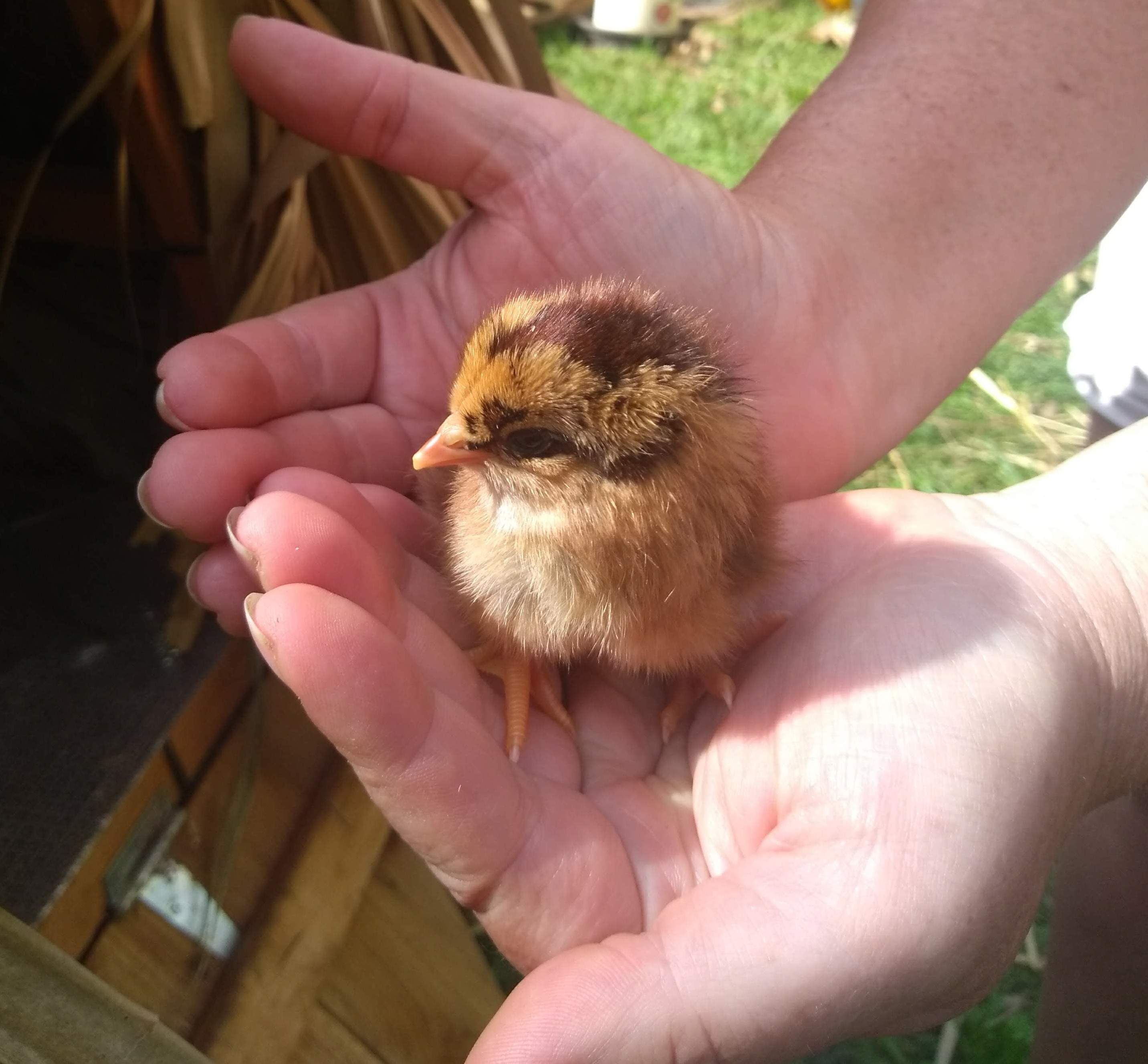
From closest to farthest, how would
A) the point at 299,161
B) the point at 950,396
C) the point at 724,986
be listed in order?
the point at 724,986
the point at 299,161
the point at 950,396

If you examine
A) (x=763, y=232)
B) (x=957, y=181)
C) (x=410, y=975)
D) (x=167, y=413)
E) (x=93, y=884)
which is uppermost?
(x=957, y=181)

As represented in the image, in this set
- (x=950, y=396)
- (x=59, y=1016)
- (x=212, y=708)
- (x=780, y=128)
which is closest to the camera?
(x=59, y=1016)

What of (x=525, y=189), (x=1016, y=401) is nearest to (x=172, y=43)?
(x=525, y=189)

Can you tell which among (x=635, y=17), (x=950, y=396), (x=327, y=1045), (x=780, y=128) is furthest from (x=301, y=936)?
(x=635, y=17)

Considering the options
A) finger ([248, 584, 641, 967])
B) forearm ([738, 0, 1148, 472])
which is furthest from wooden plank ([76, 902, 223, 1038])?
forearm ([738, 0, 1148, 472])

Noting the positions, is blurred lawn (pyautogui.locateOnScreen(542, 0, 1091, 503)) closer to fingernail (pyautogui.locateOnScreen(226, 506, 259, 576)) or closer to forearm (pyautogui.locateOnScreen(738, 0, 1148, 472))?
forearm (pyautogui.locateOnScreen(738, 0, 1148, 472))

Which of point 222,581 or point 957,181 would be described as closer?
point 222,581

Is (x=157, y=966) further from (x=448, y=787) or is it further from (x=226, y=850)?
(x=448, y=787)
